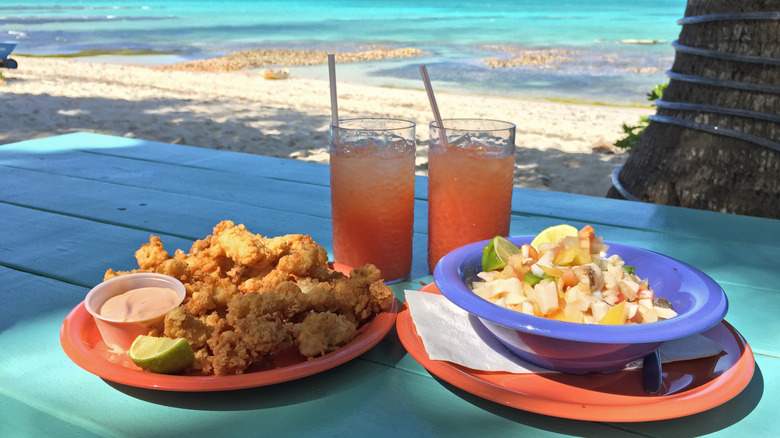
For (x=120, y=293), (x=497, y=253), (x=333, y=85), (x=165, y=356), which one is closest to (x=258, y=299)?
(x=165, y=356)

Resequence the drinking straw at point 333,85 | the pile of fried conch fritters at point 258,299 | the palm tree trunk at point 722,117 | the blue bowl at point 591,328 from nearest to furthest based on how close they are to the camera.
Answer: the blue bowl at point 591,328
the pile of fried conch fritters at point 258,299
the drinking straw at point 333,85
the palm tree trunk at point 722,117

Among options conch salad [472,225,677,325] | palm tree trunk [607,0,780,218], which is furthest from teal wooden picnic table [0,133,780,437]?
palm tree trunk [607,0,780,218]

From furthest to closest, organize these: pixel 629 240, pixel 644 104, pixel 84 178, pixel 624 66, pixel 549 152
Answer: pixel 624 66 < pixel 644 104 < pixel 549 152 < pixel 84 178 < pixel 629 240

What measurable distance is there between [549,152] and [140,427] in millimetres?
6041

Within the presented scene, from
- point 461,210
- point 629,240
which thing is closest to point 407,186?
point 461,210

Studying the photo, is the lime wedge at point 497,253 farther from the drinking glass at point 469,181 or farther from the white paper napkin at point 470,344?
the drinking glass at point 469,181

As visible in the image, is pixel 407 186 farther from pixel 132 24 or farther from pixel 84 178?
pixel 132 24

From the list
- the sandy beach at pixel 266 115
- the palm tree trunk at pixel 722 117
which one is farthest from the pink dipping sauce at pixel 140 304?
the sandy beach at pixel 266 115

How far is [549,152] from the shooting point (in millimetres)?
6508

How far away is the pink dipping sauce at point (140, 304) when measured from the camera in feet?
3.18

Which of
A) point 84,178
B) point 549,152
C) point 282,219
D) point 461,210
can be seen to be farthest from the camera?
point 549,152

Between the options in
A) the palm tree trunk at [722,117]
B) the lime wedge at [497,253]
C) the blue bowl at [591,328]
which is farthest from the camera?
the palm tree trunk at [722,117]

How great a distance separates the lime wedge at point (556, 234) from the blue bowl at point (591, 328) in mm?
150

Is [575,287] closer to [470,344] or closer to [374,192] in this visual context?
[470,344]
